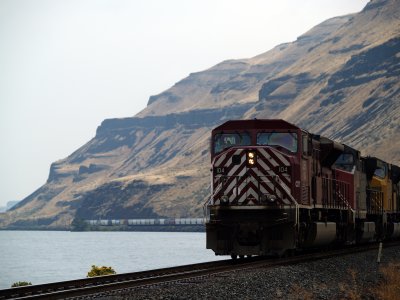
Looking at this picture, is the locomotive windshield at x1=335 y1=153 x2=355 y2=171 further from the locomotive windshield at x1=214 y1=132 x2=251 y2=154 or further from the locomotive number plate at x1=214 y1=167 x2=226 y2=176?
the locomotive number plate at x1=214 y1=167 x2=226 y2=176

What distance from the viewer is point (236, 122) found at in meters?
28.5

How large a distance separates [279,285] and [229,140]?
9538 mm

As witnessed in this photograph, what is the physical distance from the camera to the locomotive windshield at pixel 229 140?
92.4 ft

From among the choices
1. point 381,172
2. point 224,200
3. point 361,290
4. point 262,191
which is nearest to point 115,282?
point 224,200

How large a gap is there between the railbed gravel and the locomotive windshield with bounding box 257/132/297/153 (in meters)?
4.75

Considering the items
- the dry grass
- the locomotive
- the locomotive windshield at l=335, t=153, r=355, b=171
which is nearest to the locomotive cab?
the locomotive

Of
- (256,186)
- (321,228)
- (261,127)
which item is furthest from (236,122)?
(321,228)

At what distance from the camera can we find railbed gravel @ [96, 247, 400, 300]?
57.4ft

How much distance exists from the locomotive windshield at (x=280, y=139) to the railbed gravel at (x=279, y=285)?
187 inches

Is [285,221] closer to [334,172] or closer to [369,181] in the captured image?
[334,172]

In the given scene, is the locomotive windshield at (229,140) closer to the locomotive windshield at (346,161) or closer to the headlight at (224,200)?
the headlight at (224,200)

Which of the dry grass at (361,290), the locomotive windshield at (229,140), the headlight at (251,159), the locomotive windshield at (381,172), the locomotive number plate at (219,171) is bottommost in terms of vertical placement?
the dry grass at (361,290)

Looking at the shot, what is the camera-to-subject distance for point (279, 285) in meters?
19.8

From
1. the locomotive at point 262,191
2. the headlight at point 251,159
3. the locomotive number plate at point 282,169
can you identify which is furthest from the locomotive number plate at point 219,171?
the locomotive number plate at point 282,169
